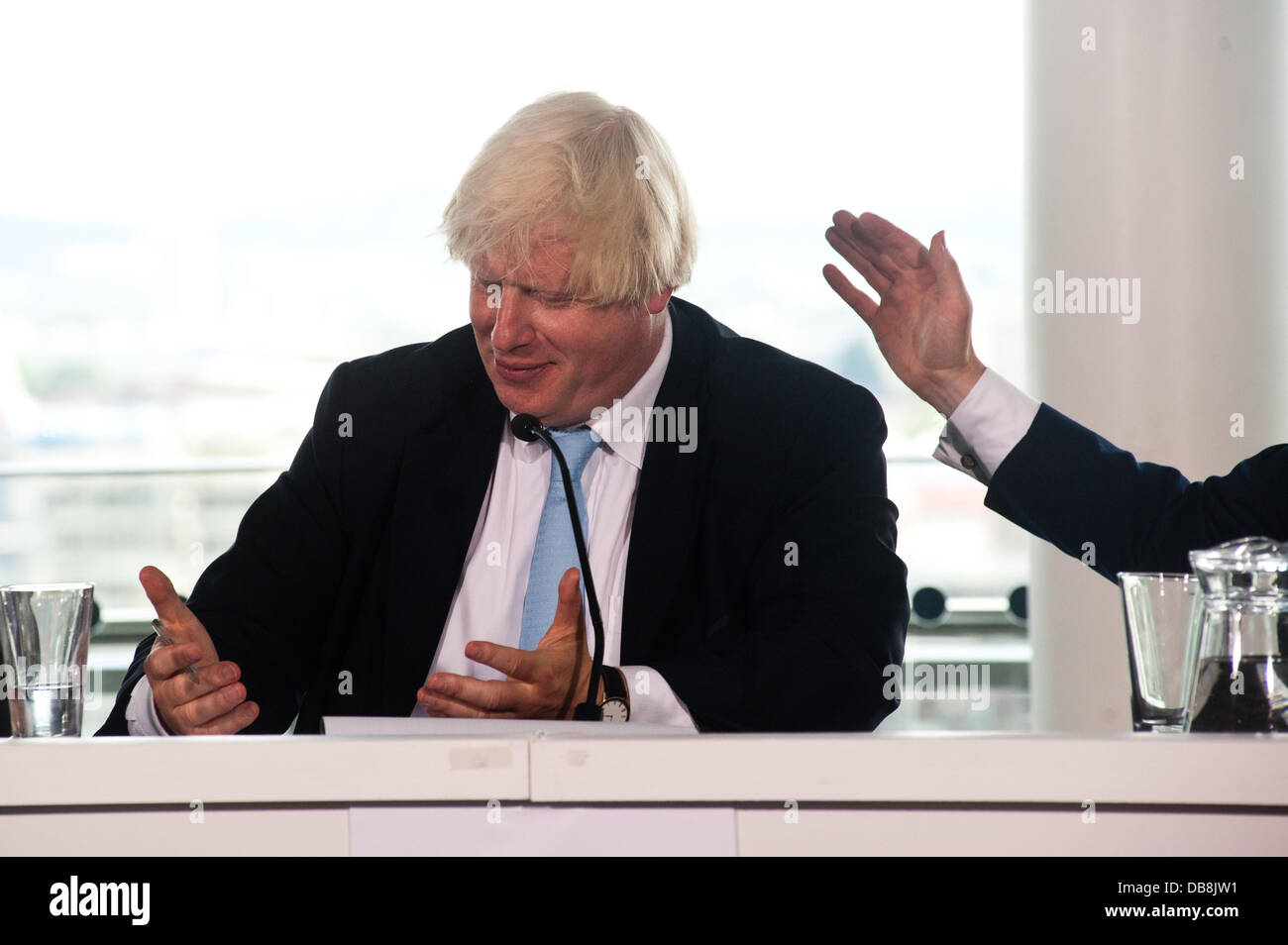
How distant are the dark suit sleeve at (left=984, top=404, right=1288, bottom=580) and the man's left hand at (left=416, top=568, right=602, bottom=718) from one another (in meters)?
0.41

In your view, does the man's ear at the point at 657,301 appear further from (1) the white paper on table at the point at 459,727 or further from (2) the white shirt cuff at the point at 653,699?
(1) the white paper on table at the point at 459,727

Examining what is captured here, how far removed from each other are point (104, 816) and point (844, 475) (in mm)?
969

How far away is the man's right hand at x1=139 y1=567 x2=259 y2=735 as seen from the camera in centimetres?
114

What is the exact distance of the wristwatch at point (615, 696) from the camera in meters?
1.18

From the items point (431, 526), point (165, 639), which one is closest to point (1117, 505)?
point (431, 526)

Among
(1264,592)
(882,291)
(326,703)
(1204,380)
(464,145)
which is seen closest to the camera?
(1264,592)

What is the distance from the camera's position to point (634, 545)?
56.6 inches

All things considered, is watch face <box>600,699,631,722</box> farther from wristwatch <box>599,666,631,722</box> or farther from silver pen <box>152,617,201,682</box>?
silver pen <box>152,617,201,682</box>

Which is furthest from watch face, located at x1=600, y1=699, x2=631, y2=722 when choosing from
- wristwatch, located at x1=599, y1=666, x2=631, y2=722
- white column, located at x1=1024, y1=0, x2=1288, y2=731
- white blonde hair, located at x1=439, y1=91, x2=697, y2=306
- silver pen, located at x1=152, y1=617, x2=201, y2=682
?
white column, located at x1=1024, y1=0, x2=1288, y2=731

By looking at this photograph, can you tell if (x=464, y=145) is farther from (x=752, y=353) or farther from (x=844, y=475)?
(x=844, y=475)

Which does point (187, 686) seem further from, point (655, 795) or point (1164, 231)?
point (1164, 231)

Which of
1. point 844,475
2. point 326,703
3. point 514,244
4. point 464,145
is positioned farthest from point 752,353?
point 464,145

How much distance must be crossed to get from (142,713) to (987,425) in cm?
86
